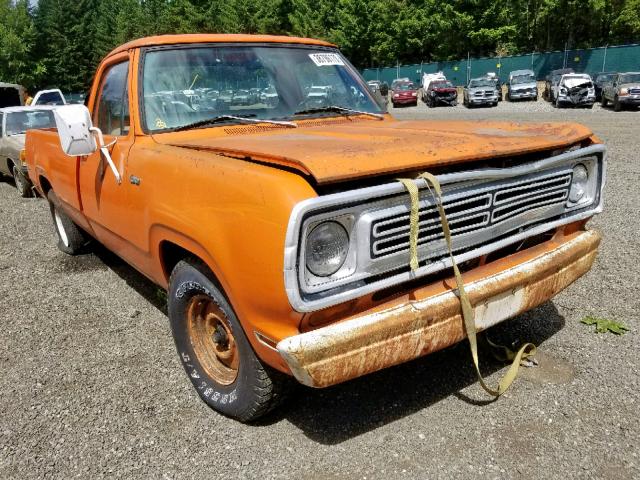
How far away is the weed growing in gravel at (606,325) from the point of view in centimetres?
358

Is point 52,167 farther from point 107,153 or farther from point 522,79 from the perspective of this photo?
point 522,79

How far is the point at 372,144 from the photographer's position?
2432mm

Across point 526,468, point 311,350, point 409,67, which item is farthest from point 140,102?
→ point 409,67

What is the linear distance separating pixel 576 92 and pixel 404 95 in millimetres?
11663

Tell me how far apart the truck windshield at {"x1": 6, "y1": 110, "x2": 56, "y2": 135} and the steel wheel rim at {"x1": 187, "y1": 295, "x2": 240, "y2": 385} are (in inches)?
333

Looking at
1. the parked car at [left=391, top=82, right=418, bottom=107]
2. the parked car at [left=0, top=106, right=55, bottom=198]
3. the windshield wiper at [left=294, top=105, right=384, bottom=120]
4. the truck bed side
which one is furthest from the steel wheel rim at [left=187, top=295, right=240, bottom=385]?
the parked car at [left=391, top=82, right=418, bottom=107]

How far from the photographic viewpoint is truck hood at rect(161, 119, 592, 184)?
83.7 inches

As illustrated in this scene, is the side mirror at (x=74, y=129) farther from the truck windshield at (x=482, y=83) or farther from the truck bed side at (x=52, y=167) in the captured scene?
the truck windshield at (x=482, y=83)

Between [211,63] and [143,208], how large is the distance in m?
1.11

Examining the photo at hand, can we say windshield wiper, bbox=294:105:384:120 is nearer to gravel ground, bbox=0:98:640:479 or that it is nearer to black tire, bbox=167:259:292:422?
black tire, bbox=167:259:292:422

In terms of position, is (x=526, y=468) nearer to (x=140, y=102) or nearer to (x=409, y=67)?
(x=140, y=102)

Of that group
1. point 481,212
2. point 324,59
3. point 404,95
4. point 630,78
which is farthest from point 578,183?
point 404,95

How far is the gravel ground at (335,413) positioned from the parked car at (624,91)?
2015 centimetres

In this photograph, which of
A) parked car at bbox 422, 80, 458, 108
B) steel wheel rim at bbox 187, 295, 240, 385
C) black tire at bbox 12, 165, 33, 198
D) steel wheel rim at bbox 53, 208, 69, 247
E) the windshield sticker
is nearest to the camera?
steel wheel rim at bbox 187, 295, 240, 385
